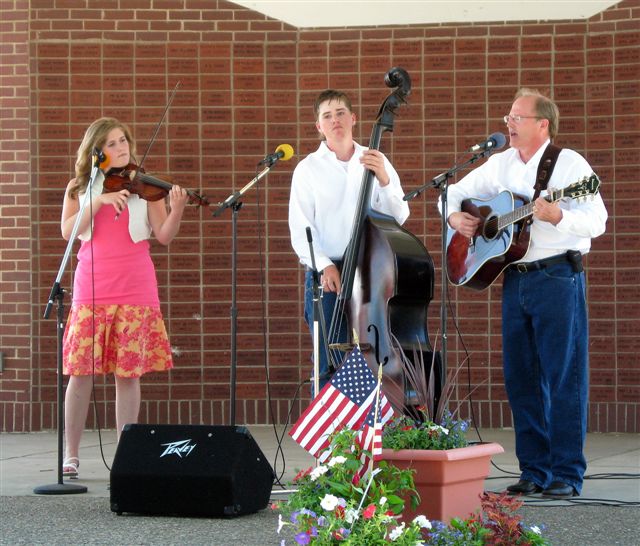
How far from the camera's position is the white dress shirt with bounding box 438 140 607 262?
15.8 feet

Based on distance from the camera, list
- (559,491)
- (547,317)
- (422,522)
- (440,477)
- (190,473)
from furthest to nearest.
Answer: (547,317) → (559,491) → (190,473) → (440,477) → (422,522)

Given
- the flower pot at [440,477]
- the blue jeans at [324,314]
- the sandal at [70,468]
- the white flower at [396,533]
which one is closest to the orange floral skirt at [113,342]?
the sandal at [70,468]

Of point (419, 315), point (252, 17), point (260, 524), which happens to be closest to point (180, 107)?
point (252, 17)

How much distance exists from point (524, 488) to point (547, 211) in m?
1.21

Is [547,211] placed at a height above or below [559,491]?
above

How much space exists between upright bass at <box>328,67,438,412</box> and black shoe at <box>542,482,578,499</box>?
2.46 ft

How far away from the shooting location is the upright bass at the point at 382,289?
4867mm

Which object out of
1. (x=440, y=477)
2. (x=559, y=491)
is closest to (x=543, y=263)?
(x=559, y=491)

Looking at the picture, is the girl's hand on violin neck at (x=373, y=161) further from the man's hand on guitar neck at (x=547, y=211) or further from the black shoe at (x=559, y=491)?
the black shoe at (x=559, y=491)

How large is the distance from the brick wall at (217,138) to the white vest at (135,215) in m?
1.86

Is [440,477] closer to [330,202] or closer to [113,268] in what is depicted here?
[330,202]

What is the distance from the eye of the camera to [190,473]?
4344 millimetres

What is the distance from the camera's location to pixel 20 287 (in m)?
7.55

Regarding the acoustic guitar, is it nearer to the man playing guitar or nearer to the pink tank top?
the man playing guitar
